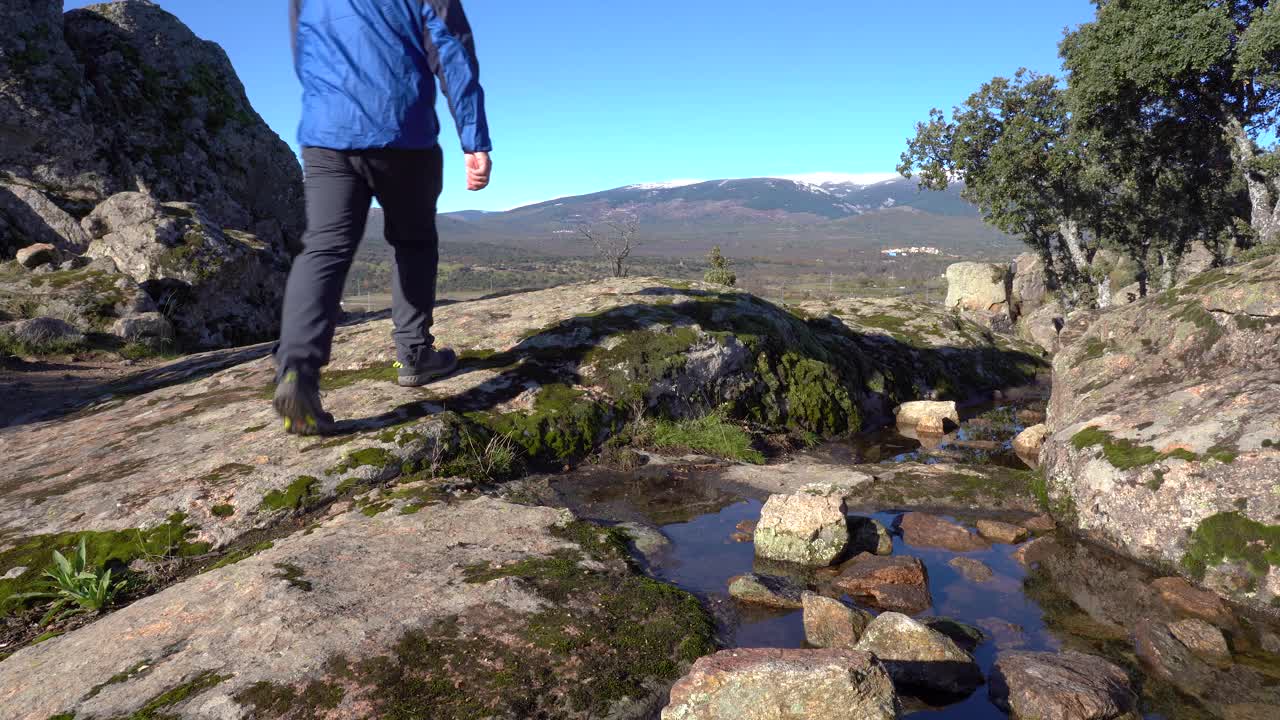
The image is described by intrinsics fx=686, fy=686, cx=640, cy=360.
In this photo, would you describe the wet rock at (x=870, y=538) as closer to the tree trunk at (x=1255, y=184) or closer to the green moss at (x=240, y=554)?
the green moss at (x=240, y=554)

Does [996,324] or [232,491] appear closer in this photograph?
[232,491]

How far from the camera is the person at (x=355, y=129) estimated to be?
4.89m

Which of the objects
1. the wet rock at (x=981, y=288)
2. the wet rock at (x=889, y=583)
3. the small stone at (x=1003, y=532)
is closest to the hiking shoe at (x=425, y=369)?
the wet rock at (x=889, y=583)

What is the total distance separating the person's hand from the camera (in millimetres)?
5215

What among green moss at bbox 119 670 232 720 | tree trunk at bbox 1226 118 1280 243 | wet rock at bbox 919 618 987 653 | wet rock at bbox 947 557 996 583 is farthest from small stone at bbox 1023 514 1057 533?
tree trunk at bbox 1226 118 1280 243

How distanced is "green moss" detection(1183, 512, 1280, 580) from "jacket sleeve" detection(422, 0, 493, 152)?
18.0ft

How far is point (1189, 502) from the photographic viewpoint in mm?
4496

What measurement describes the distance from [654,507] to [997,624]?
260cm

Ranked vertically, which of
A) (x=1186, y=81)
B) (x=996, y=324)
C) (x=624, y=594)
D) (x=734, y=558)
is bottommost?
(x=996, y=324)

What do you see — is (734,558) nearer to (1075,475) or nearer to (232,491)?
(1075,475)

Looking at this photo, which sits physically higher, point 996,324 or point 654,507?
point 654,507

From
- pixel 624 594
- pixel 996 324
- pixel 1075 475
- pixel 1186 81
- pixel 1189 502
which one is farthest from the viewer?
pixel 996 324

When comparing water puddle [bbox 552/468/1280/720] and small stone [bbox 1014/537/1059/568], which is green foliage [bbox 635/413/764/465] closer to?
water puddle [bbox 552/468/1280/720]

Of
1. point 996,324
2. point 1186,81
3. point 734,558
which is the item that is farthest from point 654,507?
point 996,324
